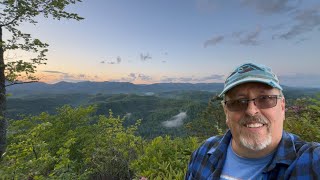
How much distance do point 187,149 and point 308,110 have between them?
337 centimetres

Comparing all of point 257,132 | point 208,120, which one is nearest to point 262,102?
point 257,132

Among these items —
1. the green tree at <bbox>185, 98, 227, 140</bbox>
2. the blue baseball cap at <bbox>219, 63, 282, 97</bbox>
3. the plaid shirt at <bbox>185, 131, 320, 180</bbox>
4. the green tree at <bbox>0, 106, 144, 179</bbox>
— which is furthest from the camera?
the green tree at <bbox>185, 98, 227, 140</bbox>

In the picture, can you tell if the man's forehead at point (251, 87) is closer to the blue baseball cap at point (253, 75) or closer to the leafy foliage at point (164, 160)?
the blue baseball cap at point (253, 75)

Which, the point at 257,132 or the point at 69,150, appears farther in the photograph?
the point at 69,150

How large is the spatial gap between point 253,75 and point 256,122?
36cm

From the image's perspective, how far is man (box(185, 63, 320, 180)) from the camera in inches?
79.7

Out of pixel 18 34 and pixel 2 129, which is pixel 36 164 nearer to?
pixel 2 129

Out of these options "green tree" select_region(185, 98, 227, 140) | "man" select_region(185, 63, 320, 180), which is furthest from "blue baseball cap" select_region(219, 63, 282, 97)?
"green tree" select_region(185, 98, 227, 140)

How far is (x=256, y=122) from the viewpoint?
2232mm

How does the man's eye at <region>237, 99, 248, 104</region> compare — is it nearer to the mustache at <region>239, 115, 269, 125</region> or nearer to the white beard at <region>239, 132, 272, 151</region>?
the mustache at <region>239, 115, 269, 125</region>

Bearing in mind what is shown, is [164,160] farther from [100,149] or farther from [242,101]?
[242,101]

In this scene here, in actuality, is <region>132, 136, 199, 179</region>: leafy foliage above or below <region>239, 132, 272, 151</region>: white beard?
below

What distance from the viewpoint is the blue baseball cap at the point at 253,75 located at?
214 cm

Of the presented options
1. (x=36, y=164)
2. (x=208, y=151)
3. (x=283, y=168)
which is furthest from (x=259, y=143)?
(x=36, y=164)
